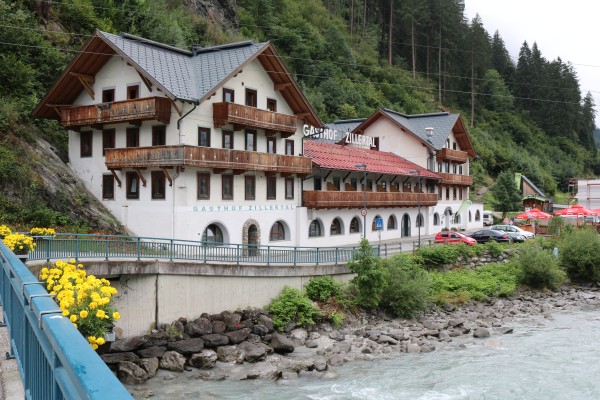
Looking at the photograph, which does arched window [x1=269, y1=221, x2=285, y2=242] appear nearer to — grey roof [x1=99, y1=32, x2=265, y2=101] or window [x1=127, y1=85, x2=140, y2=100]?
grey roof [x1=99, y1=32, x2=265, y2=101]

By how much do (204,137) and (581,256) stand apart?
3052 cm

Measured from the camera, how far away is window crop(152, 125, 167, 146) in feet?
107

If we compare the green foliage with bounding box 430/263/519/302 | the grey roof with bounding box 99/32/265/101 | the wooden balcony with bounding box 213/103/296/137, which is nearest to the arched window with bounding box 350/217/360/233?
the green foliage with bounding box 430/263/519/302

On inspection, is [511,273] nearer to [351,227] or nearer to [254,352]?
[351,227]

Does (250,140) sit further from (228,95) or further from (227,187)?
(227,187)

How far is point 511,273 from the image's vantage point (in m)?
42.3

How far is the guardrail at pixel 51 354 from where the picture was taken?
2578 millimetres

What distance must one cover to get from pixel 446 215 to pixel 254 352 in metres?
41.4

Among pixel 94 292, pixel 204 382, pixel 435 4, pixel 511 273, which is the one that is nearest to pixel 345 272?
pixel 204 382

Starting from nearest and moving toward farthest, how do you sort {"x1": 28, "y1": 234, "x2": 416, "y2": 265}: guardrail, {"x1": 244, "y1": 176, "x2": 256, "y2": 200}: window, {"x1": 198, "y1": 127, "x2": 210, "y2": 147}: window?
{"x1": 28, "y1": 234, "x2": 416, "y2": 265}: guardrail → {"x1": 198, "y1": 127, "x2": 210, "y2": 147}: window → {"x1": 244, "y1": 176, "x2": 256, "y2": 200}: window

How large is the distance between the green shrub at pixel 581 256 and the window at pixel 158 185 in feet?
104

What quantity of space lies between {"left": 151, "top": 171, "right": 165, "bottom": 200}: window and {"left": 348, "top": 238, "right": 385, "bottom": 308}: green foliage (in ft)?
36.8

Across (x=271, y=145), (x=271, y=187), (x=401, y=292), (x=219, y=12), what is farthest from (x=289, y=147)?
(x=219, y=12)

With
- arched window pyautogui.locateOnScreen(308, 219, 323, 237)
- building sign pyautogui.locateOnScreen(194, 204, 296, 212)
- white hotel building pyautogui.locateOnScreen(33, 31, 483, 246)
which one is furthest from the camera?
arched window pyautogui.locateOnScreen(308, 219, 323, 237)
